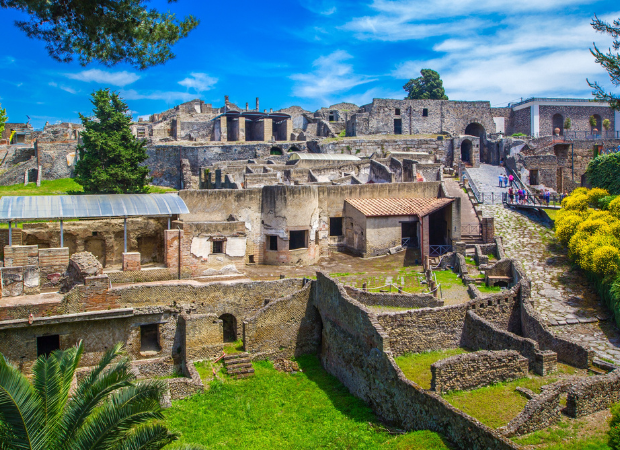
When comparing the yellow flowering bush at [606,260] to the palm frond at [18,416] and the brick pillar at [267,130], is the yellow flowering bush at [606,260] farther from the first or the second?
the brick pillar at [267,130]

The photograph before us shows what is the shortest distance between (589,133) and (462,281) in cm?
3427

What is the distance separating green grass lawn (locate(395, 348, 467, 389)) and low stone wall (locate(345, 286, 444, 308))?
2.03 m

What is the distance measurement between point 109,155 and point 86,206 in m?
10.8

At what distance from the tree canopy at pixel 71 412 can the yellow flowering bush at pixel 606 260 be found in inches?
637

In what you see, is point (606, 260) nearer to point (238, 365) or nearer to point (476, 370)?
point (476, 370)

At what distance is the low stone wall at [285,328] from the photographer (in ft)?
64.1

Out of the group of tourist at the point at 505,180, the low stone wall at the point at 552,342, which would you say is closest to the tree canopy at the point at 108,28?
the low stone wall at the point at 552,342

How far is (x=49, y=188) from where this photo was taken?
3803 cm

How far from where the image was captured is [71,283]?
1909 centimetres

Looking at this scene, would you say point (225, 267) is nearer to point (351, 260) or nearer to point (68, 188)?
point (351, 260)

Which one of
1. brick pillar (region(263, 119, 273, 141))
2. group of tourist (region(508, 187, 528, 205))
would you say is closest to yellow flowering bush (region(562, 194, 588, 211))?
group of tourist (region(508, 187, 528, 205))

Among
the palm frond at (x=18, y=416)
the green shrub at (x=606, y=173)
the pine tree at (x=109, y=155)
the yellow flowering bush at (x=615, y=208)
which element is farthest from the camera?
the pine tree at (x=109, y=155)

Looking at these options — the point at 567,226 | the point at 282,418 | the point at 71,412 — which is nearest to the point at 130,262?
the point at 282,418

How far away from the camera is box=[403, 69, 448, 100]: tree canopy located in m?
62.1
